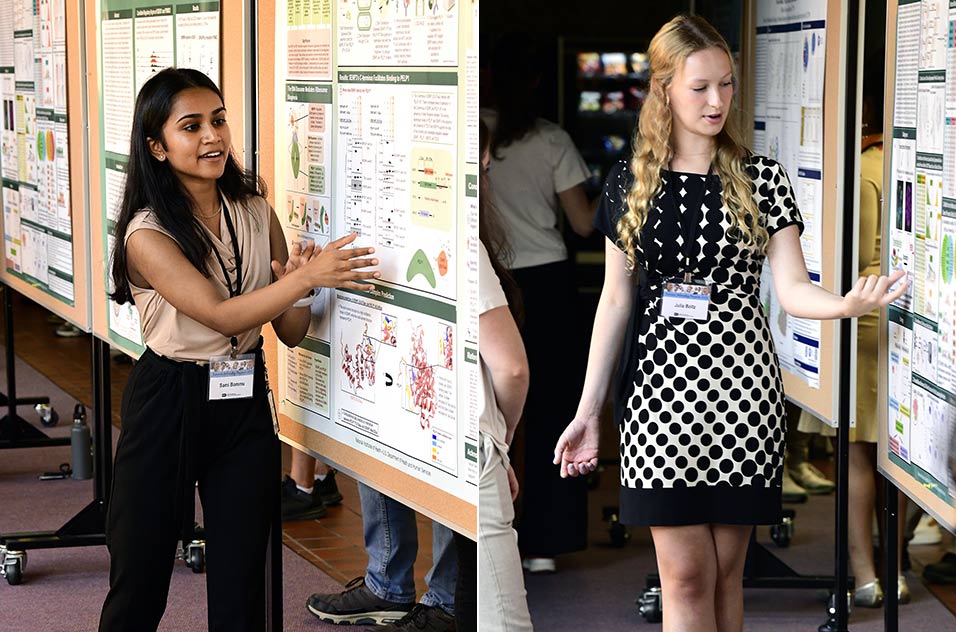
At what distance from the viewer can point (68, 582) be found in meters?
4.84

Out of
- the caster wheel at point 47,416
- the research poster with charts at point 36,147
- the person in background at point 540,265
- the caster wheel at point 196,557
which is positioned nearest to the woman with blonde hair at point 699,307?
the person in background at point 540,265

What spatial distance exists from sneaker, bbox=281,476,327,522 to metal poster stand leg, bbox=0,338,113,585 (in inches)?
32.7

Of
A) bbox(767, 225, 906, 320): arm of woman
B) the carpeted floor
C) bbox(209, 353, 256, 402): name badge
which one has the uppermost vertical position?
bbox(767, 225, 906, 320): arm of woman

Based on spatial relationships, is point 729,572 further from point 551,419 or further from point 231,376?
point 551,419

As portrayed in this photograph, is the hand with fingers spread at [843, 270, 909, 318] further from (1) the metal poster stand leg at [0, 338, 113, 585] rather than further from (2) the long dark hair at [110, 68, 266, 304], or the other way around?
(1) the metal poster stand leg at [0, 338, 113, 585]

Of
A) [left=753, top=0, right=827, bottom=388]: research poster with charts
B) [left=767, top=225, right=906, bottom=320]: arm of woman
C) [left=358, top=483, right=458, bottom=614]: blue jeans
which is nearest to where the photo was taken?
[left=767, top=225, right=906, bottom=320]: arm of woman

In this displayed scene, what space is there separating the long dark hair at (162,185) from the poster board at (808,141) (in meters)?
1.57

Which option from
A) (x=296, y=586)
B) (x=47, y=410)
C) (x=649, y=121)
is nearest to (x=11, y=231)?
(x=47, y=410)

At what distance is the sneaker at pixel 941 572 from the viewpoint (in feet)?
15.8

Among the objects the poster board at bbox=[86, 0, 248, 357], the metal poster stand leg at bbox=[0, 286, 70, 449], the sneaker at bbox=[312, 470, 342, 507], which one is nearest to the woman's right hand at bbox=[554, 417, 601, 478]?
the poster board at bbox=[86, 0, 248, 357]

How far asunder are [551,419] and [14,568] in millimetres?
1973

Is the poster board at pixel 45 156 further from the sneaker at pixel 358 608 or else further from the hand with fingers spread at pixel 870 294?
the hand with fingers spread at pixel 870 294

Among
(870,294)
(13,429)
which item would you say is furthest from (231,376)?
(13,429)

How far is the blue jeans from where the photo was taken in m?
3.85
